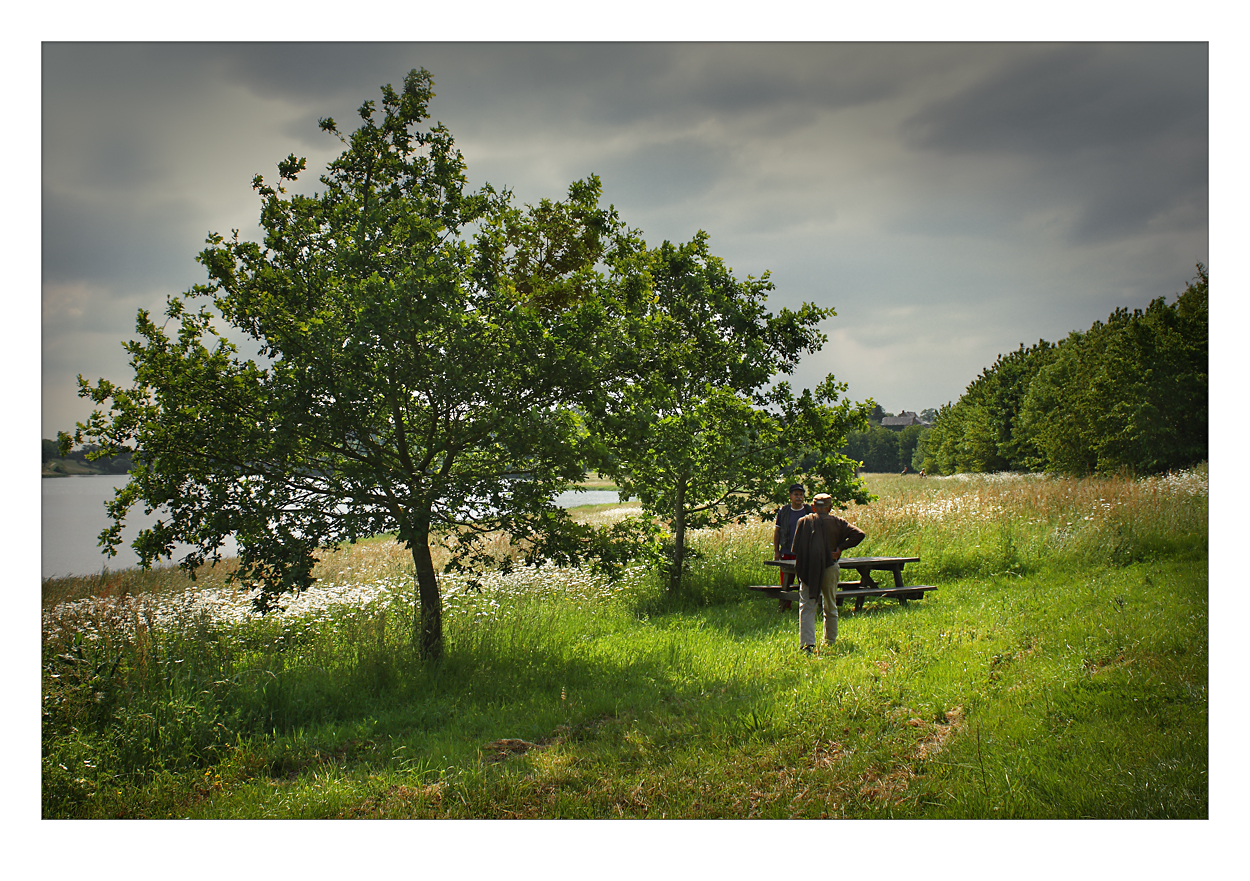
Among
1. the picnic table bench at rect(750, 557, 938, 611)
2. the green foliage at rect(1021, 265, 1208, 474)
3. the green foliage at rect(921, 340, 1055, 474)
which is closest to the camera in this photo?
the green foliage at rect(1021, 265, 1208, 474)

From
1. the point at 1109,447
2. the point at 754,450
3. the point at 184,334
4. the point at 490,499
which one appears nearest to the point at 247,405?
the point at 184,334

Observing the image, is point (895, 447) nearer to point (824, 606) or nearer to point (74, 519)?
point (824, 606)

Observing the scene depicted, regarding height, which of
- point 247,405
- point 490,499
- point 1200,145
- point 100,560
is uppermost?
point 1200,145

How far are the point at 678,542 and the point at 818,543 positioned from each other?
3380mm

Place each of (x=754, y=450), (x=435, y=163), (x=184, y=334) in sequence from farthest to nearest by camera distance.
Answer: (x=754, y=450)
(x=435, y=163)
(x=184, y=334)

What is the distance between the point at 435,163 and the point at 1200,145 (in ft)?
21.5

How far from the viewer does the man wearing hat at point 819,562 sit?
20.0ft

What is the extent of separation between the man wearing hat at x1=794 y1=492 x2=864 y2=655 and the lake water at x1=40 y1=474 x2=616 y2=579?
6.28m

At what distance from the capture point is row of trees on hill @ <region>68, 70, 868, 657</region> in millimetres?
5176

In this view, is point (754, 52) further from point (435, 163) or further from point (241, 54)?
point (241, 54)

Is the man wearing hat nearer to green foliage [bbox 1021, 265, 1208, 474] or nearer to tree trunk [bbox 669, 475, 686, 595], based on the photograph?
green foliage [bbox 1021, 265, 1208, 474]

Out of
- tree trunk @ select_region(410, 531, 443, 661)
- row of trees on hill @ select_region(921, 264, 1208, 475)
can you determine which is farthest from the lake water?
row of trees on hill @ select_region(921, 264, 1208, 475)

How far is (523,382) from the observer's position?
5.74 m

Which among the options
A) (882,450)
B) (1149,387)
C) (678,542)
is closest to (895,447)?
(882,450)
